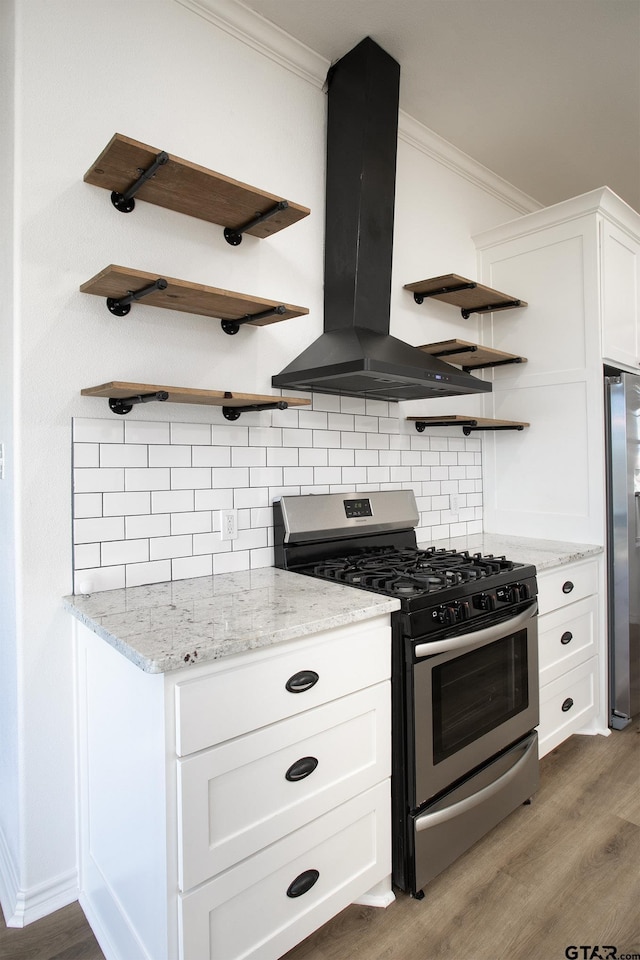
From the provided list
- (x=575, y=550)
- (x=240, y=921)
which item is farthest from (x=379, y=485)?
(x=240, y=921)

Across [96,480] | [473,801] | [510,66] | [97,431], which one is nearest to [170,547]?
[96,480]

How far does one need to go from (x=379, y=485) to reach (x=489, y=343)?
4.02ft

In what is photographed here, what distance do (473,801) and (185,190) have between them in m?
2.14

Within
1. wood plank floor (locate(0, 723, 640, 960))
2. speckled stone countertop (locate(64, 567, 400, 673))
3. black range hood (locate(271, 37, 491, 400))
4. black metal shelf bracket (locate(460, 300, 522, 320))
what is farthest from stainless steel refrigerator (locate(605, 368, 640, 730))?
speckled stone countertop (locate(64, 567, 400, 673))

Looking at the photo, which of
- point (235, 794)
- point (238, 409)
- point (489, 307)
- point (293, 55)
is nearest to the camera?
point (235, 794)

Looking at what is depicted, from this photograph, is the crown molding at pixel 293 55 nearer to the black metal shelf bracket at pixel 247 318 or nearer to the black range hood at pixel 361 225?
the black range hood at pixel 361 225

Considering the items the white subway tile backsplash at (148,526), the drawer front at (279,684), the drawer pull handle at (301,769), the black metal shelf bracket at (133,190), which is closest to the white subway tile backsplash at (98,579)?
the white subway tile backsplash at (148,526)

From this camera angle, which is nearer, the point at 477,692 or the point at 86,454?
the point at 86,454

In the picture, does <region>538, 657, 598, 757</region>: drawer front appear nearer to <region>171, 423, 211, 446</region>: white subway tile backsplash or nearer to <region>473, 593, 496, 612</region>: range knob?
<region>473, 593, 496, 612</region>: range knob

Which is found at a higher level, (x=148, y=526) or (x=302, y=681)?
(x=148, y=526)

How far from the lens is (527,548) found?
268 cm

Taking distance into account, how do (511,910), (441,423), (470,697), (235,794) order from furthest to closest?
1. (441,423)
2. (470,697)
3. (511,910)
4. (235,794)

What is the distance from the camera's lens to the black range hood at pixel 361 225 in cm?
221

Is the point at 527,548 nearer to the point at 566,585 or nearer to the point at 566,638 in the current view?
the point at 566,585
